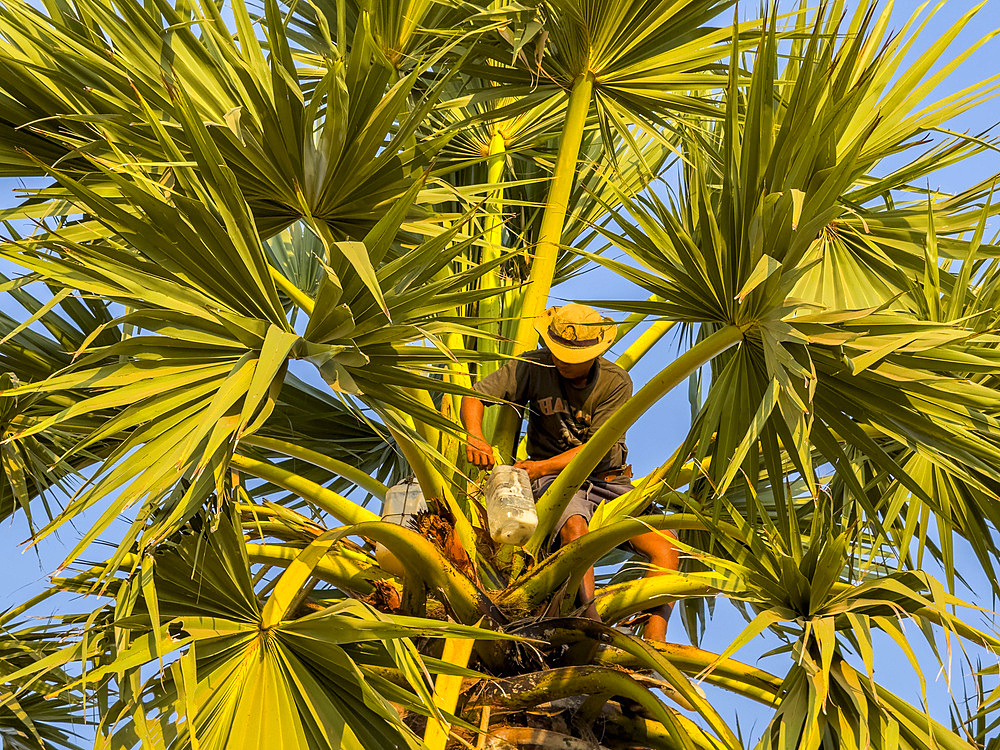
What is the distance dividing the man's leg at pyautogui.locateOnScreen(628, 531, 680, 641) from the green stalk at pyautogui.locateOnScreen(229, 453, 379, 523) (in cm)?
109

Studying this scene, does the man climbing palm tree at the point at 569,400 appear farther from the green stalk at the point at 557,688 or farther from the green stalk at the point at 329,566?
the green stalk at the point at 329,566

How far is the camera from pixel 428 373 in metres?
3.45

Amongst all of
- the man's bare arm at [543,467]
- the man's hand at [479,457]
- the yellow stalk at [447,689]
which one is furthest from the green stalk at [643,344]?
the yellow stalk at [447,689]

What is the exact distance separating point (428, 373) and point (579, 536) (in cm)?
86

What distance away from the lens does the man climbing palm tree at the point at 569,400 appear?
13.9 feet

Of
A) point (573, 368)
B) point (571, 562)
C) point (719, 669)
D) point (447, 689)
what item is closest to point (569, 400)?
point (573, 368)

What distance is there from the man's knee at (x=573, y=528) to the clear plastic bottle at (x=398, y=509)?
529 millimetres

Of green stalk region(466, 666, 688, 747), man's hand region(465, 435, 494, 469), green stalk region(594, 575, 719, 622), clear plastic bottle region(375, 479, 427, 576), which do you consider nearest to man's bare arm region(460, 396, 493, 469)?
man's hand region(465, 435, 494, 469)

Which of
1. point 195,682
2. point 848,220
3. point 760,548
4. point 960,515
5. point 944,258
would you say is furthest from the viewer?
point 944,258

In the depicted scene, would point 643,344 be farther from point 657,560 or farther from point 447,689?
point 447,689

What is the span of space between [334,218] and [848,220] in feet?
6.72

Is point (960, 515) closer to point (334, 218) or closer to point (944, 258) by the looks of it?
point (944, 258)

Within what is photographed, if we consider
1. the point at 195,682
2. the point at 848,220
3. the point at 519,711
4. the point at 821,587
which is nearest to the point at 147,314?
the point at 195,682

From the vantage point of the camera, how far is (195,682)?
2.66 metres
